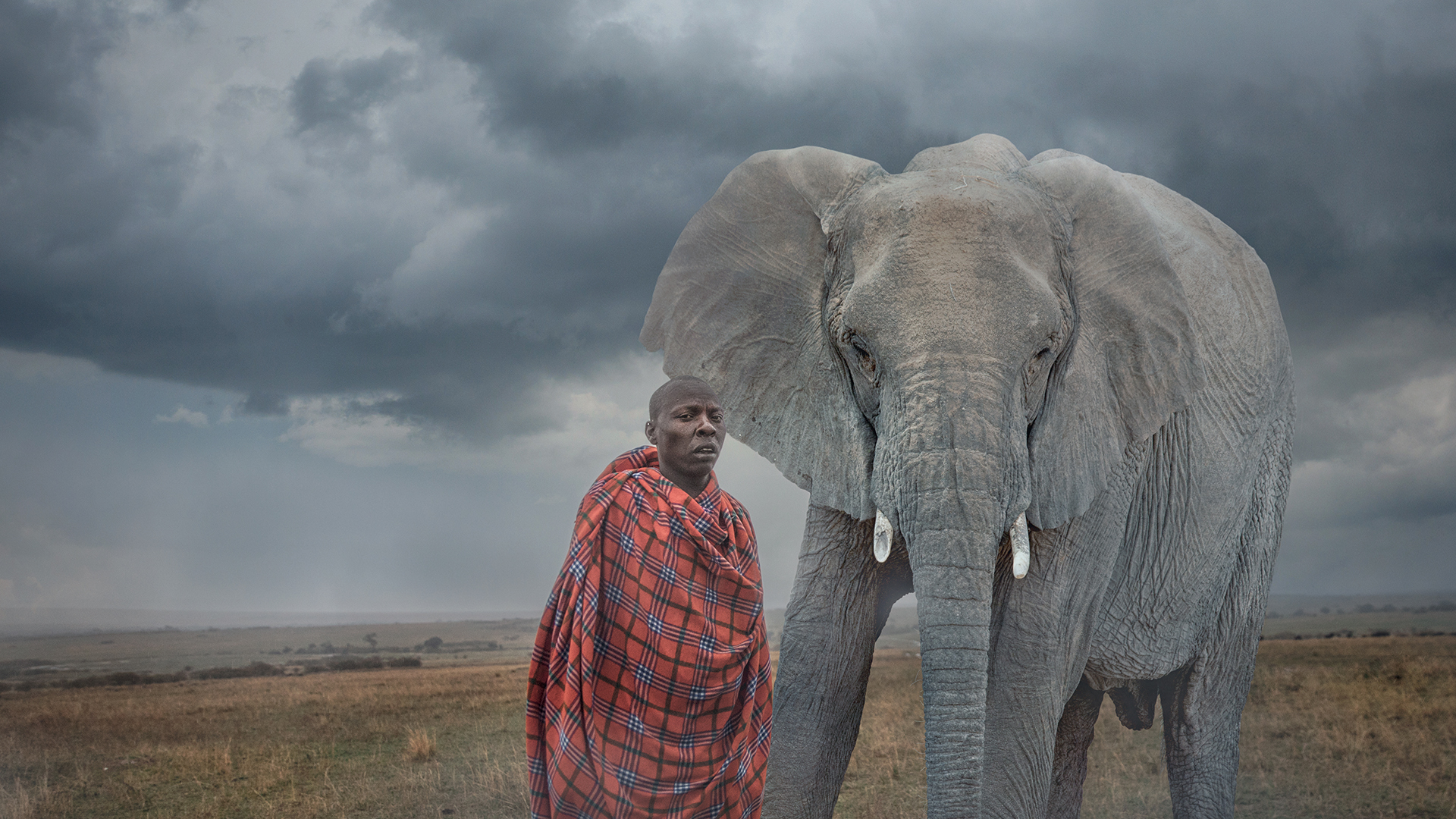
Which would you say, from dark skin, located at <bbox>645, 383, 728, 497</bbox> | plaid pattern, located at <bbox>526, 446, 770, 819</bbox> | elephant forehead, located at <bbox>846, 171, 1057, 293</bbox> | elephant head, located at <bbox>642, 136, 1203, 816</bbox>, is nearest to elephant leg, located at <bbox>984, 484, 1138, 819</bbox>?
elephant head, located at <bbox>642, 136, 1203, 816</bbox>

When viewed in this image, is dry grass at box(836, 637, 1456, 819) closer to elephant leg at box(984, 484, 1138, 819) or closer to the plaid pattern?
elephant leg at box(984, 484, 1138, 819)

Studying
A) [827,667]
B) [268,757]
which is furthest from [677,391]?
[268,757]

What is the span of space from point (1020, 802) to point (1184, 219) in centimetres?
494

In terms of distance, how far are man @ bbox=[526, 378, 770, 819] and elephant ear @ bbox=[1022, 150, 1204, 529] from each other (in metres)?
1.94

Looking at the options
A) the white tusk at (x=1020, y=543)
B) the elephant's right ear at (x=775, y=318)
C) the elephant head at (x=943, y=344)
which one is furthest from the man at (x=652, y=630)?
the white tusk at (x=1020, y=543)

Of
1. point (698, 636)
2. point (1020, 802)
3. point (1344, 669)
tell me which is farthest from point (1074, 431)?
point (1344, 669)

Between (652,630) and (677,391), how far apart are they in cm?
89

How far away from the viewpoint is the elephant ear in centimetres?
468

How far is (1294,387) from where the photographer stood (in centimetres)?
802

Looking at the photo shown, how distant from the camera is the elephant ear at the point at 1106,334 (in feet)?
15.4

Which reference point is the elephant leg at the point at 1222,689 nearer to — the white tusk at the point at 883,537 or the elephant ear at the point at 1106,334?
the elephant ear at the point at 1106,334

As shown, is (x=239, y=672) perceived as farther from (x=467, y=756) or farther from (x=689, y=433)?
(x=689, y=433)

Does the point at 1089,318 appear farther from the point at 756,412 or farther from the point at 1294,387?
the point at 1294,387

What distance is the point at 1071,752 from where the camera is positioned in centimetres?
773
